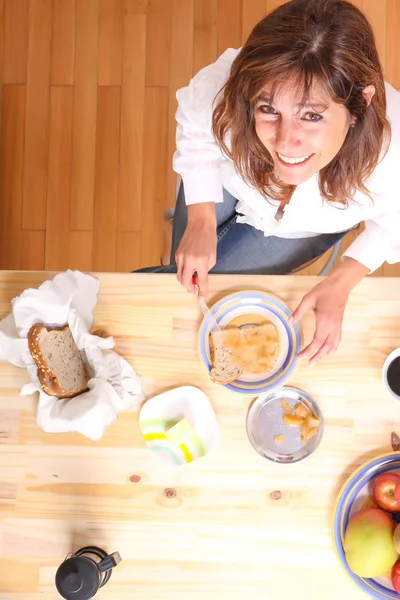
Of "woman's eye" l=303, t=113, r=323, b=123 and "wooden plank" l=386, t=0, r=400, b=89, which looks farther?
"wooden plank" l=386, t=0, r=400, b=89

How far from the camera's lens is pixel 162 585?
100 centimetres

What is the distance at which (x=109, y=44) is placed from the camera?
184 cm

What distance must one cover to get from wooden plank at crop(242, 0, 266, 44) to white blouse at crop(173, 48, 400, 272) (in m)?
0.87

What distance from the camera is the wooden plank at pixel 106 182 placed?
6.00ft

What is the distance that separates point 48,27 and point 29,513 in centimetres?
151

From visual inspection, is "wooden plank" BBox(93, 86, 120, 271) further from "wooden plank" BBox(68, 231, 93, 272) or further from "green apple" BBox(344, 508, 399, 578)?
"green apple" BBox(344, 508, 399, 578)

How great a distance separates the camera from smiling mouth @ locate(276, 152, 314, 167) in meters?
0.86

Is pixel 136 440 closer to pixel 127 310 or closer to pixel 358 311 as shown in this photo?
pixel 127 310

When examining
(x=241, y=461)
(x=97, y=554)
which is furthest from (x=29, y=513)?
(x=241, y=461)

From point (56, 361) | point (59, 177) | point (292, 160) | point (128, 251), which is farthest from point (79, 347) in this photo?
point (59, 177)

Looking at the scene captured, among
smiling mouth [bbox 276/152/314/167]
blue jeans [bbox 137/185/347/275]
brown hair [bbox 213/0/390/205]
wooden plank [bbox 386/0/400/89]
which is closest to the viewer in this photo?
brown hair [bbox 213/0/390/205]

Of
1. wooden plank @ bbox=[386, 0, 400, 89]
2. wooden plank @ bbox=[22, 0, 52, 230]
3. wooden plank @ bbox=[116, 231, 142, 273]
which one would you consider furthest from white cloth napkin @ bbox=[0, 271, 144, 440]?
wooden plank @ bbox=[386, 0, 400, 89]

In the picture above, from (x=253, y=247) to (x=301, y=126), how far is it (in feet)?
1.48

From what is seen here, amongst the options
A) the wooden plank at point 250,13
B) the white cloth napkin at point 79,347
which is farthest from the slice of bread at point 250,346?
the wooden plank at point 250,13
